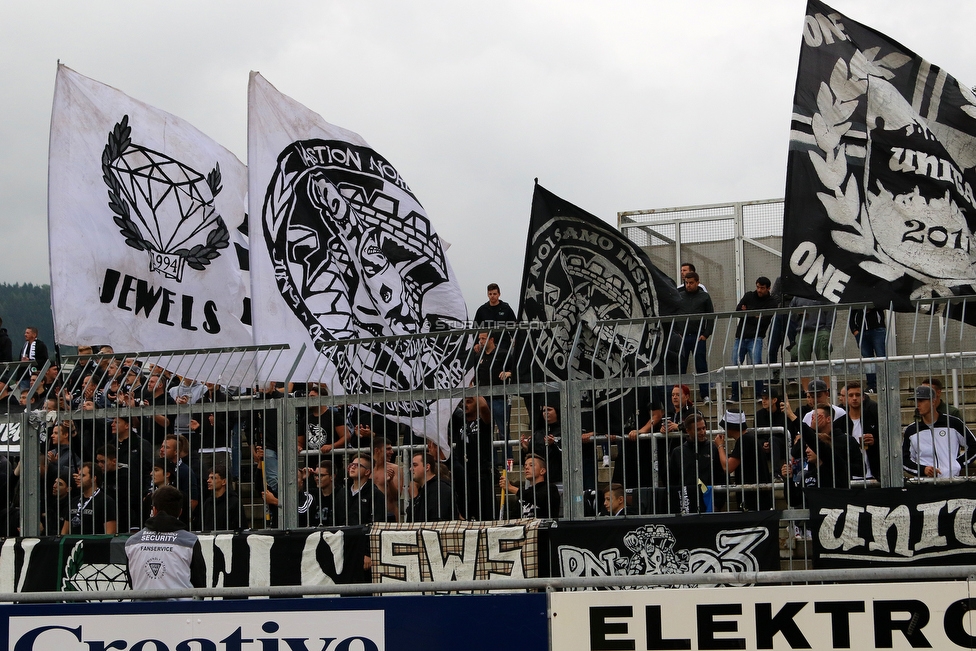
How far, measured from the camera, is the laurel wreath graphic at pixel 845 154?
10016 millimetres

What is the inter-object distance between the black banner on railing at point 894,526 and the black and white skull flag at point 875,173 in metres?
1.57

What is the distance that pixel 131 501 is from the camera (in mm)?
11398

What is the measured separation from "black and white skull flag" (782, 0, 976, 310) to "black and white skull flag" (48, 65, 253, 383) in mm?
5153

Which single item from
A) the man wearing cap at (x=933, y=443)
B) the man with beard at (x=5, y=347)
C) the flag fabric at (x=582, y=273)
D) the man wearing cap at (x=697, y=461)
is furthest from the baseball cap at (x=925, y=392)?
the man with beard at (x=5, y=347)

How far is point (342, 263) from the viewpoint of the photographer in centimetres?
1203

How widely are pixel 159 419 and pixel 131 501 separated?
76 cm

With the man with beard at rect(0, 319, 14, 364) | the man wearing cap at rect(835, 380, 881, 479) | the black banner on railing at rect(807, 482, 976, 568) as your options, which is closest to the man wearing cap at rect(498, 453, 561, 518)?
the black banner on railing at rect(807, 482, 976, 568)

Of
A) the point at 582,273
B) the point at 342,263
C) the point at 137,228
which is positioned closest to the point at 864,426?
the point at 582,273

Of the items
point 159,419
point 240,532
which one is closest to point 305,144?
point 159,419

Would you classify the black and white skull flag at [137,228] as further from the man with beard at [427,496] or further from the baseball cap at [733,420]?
the baseball cap at [733,420]

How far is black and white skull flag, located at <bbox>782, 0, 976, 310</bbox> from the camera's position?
9.98m

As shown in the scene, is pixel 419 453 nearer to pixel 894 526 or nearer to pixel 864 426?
pixel 864 426

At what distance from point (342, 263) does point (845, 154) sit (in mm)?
4643

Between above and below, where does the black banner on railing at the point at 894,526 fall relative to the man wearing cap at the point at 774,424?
below
